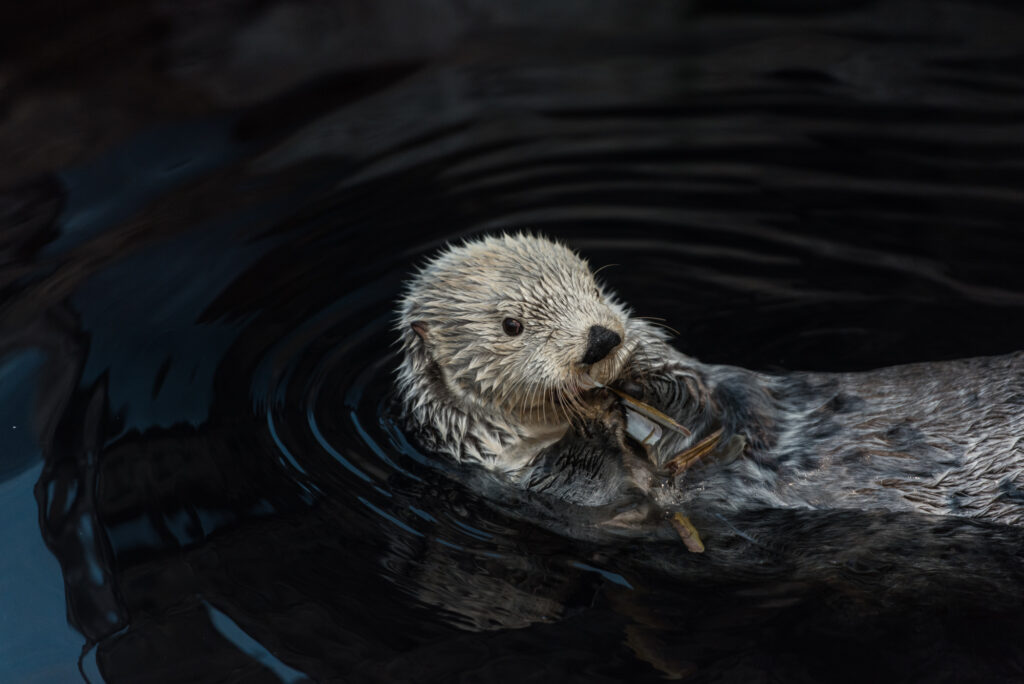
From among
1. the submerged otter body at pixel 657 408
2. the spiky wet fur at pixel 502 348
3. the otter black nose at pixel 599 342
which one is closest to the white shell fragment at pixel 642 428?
the submerged otter body at pixel 657 408

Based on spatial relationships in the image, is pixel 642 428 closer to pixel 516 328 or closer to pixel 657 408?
pixel 657 408

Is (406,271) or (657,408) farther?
(406,271)

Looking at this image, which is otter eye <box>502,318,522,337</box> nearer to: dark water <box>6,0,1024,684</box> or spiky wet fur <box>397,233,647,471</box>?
spiky wet fur <box>397,233,647,471</box>

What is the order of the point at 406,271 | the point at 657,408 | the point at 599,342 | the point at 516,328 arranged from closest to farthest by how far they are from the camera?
the point at 599,342, the point at 516,328, the point at 657,408, the point at 406,271

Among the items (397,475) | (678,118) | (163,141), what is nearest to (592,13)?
(678,118)

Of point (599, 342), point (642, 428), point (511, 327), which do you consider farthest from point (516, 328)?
point (642, 428)

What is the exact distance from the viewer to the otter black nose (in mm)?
3104

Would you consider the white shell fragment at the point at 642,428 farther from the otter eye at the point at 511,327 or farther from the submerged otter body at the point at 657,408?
the otter eye at the point at 511,327

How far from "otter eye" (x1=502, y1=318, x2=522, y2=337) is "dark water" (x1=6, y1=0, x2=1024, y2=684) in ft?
2.05

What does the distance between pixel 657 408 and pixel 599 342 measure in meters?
0.60

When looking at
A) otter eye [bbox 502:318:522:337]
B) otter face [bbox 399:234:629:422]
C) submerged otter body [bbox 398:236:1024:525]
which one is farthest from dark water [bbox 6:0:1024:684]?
otter eye [bbox 502:318:522:337]

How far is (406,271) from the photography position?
4824mm

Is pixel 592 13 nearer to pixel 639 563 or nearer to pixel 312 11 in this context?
pixel 312 11

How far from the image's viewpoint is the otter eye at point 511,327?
335 centimetres
